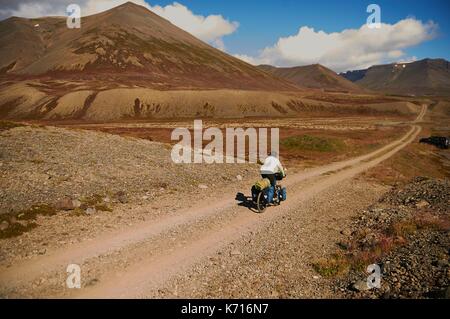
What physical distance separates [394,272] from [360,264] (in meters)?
1.41

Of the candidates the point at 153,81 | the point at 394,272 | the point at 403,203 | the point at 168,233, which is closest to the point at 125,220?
the point at 168,233

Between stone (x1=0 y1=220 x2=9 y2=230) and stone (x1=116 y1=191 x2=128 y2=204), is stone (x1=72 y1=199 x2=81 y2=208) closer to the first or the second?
stone (x1=116 y1=191 x2=128 y2=204)

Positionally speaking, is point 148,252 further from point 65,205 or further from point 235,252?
point 65,205

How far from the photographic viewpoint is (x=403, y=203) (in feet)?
70.2

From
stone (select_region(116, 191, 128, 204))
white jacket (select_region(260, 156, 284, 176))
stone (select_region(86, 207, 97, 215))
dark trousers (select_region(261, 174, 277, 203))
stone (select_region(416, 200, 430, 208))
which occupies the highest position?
white jacket (select_region(260, 156, 284, 176))

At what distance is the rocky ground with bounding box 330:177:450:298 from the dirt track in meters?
4.45

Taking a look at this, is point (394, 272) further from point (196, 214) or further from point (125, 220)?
point (125, 220)

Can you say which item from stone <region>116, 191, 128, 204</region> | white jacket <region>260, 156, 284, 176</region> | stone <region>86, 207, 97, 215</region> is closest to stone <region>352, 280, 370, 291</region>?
white jacket <region>260, 156, 284, 176</region>

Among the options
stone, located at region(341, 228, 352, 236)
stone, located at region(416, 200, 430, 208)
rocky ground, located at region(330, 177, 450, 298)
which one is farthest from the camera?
stone, located at region(416, 200, 430, 208)

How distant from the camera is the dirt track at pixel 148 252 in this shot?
33.9 ft

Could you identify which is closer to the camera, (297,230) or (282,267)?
(282,267)

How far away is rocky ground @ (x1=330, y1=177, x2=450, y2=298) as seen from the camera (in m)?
10.3

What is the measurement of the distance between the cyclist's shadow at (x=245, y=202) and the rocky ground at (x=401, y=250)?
5205mm

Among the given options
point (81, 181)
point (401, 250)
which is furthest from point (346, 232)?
point (81, 181)
